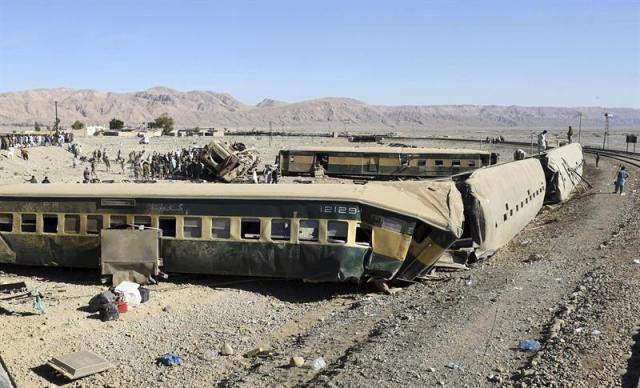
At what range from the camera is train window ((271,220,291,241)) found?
13750 mm

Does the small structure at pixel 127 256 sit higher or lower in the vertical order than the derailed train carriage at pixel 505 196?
lower

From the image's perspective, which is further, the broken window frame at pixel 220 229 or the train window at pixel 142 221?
the train window at pixel 142 221

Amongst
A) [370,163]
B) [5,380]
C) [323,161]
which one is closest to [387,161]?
[370,163]

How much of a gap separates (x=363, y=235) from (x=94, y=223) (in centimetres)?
642

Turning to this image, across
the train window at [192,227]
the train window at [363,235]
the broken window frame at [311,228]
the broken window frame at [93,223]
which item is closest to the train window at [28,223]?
the broken window frame at [93,223]

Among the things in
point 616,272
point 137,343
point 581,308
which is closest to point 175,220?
point 137,343

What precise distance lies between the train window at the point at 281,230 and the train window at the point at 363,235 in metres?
1.52

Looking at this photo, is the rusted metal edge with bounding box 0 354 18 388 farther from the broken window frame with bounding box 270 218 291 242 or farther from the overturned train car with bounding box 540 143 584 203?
the overturned train car with bounding box 540 143 584 203

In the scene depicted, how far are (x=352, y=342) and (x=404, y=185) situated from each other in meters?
5.12

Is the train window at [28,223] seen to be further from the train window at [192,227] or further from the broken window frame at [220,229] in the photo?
the broken window frame at [220,229]

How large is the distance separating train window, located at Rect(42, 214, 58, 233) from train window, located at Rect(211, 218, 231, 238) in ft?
13.3

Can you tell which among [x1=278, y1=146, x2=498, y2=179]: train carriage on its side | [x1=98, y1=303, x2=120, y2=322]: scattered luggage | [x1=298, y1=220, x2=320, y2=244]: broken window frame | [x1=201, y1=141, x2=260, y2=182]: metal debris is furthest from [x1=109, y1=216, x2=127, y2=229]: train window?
[x1=278, y1=146, x2=498, y2=179]: train carriage on its side

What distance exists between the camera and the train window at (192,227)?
14.3 metres

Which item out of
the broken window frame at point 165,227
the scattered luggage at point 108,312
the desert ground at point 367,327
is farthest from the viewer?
the broken window frame at point 165,227
